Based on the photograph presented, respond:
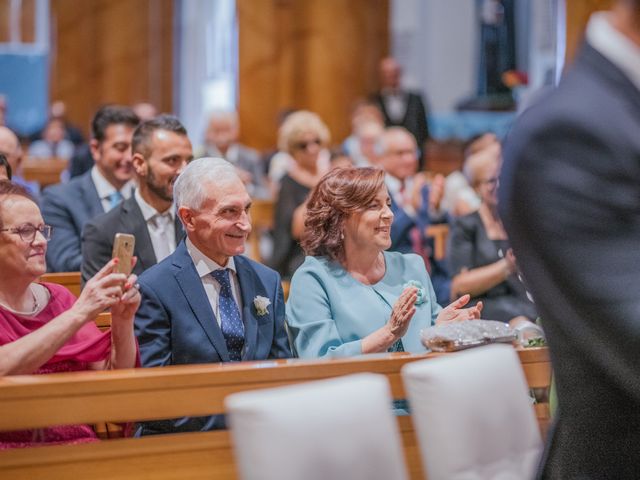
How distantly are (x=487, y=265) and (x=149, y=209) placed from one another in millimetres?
1855

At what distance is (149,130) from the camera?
15.7 feet

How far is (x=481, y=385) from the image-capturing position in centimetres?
224

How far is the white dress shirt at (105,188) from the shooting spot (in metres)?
5.38

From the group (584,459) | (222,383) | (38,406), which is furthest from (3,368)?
(584,459)

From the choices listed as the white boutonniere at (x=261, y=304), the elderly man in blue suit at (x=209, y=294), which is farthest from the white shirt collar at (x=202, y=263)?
the white boutonniere at (x=261, y=304)

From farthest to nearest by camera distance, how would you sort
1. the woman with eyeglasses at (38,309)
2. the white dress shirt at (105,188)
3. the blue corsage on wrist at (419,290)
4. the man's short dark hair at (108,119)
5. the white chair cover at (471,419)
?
1. the man's short dark hair at (108,119)
2. the white dress shirt at (105,188)
3. the blue corsage on wrist at (419,290)
4. the woman with eyeglasses at (38,309)
5. the white chair cover at (471,419)

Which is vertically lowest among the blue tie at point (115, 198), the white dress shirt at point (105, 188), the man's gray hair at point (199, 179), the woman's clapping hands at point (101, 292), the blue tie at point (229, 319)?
the blue tie at point (229, 319)

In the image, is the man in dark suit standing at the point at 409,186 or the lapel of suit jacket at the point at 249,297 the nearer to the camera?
the lapel of suit jacket at the point at 249,297

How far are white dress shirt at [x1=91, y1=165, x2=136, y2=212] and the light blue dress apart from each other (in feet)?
6.48

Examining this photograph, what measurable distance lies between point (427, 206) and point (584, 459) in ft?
18.7

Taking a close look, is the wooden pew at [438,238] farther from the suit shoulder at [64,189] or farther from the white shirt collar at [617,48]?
the white shirt collar at [617,48]

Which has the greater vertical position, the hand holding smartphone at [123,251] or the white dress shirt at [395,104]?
the hand holding smartphone at [123,251]

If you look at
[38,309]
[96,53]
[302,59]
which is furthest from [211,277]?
[96,53]

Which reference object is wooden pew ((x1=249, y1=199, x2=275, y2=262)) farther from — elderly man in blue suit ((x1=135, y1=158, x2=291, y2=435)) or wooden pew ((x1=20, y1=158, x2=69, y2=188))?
elderly man in blue suit ((x1=135, y1=158, x2=291, y2=435))
